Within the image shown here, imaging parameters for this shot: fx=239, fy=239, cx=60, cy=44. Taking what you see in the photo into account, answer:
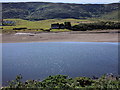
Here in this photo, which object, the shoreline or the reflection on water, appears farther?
the shoreline

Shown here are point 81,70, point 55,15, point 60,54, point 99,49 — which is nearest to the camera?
point 81,70

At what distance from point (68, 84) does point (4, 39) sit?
48.6 meters

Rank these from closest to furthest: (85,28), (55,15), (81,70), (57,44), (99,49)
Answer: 1. (81,70)
2. (99,49)
3. (57,44)
4. (85,28)
5. (55,15)

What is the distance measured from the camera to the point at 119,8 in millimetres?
192500

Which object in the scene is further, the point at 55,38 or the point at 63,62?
the point at 55,38

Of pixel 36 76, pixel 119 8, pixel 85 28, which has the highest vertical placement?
pixel 119 8

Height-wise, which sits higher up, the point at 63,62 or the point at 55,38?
the point at 55,38

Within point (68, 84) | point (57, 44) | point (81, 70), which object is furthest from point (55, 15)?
point (68, 84)

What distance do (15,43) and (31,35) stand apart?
8954mm

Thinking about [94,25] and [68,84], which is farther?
[94,25]

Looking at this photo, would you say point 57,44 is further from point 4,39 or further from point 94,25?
point 94,25

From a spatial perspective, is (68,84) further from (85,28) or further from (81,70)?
(85,28)

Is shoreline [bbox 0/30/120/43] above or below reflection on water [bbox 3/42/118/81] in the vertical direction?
above

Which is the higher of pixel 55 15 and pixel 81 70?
pixel 55 15
